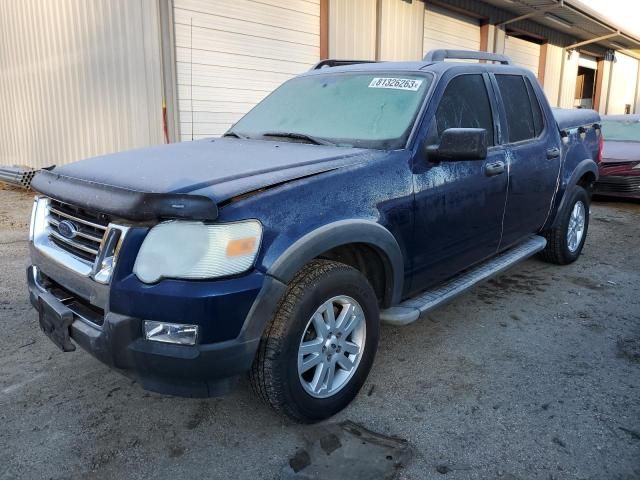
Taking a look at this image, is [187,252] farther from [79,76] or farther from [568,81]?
[568,81]

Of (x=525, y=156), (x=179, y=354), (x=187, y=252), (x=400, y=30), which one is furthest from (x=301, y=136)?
(x=400, y=30)

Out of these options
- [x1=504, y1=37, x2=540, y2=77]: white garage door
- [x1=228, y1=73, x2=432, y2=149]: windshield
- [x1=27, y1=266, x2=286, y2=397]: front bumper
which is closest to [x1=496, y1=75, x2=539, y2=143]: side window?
[x1=228, y1=73, x2=432, y2=149]: windshield

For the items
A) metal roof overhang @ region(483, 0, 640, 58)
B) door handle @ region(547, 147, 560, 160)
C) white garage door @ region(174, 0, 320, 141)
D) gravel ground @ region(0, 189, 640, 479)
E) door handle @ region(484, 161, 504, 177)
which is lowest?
gravel ground @ region(0, 189, 640, 479)

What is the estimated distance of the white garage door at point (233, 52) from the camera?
8.78 metres

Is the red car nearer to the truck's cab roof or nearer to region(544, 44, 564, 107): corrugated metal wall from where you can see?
the truck's cab roof

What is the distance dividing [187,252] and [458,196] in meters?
1.88

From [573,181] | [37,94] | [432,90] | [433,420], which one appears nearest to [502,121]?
[432,90]

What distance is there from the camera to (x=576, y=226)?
18.3 ft

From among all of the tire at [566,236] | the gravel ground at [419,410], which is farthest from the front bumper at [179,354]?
the tire at [566,236]

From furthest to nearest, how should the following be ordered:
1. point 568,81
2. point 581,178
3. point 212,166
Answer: point 568,81 < point 581,178 < point 212,166

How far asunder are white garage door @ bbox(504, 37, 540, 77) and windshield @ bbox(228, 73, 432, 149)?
47.8ft

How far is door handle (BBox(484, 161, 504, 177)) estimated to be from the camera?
3.72m

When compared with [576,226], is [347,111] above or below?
above

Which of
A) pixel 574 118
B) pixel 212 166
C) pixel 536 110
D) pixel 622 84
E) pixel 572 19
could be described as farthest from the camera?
pixel 622 84
